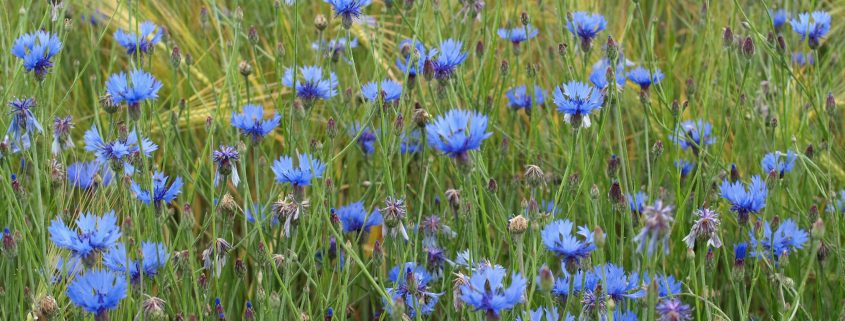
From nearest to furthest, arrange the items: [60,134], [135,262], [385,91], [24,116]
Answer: [135,262]
[24,116]
[60,134]
[385,91]

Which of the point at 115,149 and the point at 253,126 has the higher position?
the point at 253,126

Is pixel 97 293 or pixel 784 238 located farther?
pixel 784 238

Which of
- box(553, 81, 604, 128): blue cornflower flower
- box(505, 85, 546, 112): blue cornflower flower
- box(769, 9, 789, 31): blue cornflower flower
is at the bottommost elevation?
box(553, 81, 604, 128): blue cornflower flower

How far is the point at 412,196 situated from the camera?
7.87 ft

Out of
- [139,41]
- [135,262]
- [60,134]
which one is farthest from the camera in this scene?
[139,41]

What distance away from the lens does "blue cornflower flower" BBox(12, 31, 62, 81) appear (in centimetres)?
181

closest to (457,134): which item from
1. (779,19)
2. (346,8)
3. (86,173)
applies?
(346,8)

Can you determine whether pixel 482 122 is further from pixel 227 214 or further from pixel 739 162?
pixel 739 162

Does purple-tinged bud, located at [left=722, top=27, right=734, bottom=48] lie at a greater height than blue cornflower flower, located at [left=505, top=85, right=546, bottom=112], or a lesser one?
lesser

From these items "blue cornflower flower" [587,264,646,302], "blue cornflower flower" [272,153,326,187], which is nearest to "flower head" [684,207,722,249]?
"blue cornflower flower" [587,264,646,302]

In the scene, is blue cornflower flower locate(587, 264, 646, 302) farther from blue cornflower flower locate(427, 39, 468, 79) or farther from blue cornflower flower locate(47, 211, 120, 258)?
blue cornflower flower locate(47, 211, 120, 258)

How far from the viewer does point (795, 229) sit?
1.96 metres

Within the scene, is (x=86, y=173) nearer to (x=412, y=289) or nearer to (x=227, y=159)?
(x=227, y=159)

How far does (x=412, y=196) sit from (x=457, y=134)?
1.01 m
